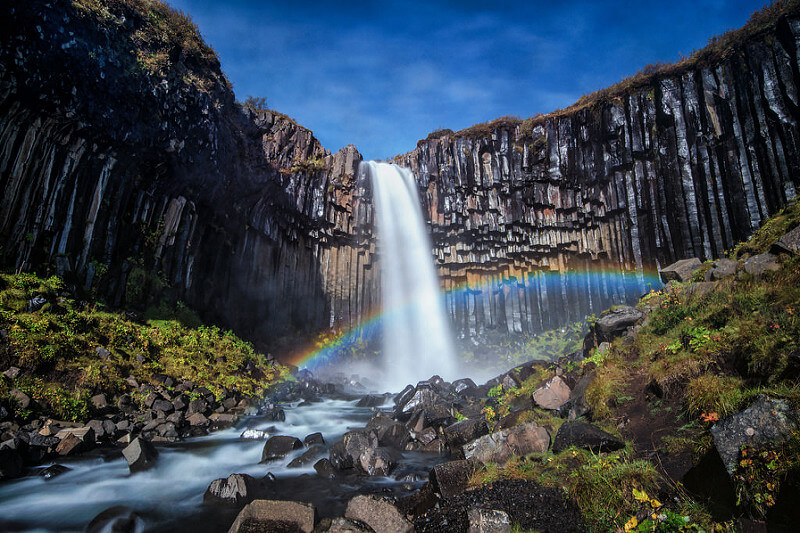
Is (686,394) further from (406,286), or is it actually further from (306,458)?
(406,286)

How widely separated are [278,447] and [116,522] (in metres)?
3.45

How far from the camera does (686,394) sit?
18.1ft

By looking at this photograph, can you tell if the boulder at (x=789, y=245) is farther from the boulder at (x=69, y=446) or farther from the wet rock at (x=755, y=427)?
the boulder at (x=69, y=446)

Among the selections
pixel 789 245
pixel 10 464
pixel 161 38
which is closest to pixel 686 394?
pixel 789 245

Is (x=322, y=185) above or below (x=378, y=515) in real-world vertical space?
above

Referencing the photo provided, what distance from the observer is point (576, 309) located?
2359 centimetres

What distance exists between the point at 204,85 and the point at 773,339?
19051 millimetres

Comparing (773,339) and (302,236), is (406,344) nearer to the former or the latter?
(302,236)

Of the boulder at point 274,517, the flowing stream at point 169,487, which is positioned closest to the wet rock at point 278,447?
the flowing stream at point 169,487

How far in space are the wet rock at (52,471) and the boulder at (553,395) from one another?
9.27 metres

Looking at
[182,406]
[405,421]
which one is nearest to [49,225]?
[182,406]

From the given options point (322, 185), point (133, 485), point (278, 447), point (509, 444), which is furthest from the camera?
point (322, 185)

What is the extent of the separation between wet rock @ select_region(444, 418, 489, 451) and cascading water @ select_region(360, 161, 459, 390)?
15.5 m

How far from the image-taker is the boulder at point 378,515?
473cm
